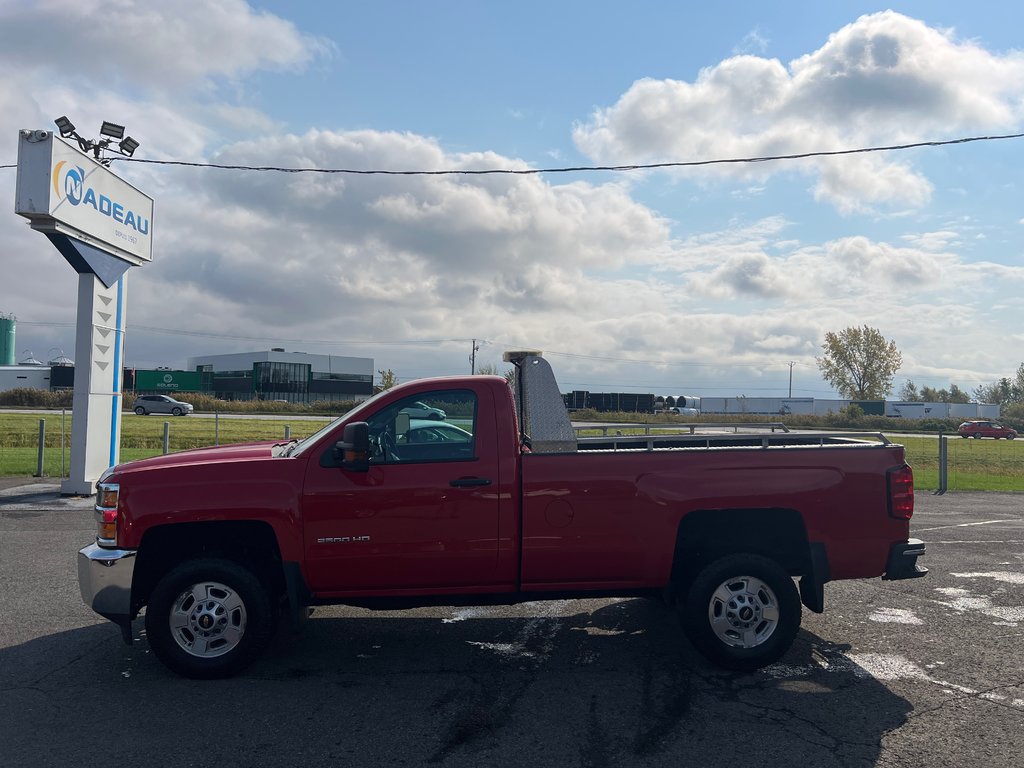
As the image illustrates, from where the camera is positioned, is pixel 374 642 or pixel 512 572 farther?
pixel 374 642

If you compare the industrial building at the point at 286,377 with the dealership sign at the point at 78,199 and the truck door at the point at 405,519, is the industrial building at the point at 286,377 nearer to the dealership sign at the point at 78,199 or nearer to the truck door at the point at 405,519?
the dealership sign at the point at 78,199

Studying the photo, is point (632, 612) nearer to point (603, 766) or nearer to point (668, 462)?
point (668, 462)

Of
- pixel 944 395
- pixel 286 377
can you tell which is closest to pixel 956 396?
pixel 944 395

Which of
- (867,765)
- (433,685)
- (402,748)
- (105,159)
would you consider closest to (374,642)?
(433,685)

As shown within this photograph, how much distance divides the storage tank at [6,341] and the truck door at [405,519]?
11537 centimetres

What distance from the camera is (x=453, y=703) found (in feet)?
15.9

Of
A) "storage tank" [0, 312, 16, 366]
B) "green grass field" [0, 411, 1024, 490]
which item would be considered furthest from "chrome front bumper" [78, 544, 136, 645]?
"storage tank" [0, 312, 16, 366]

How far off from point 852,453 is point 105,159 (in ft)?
47.2

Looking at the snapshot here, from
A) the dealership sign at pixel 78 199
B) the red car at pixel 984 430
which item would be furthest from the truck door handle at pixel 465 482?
the red car at pixel 984 430

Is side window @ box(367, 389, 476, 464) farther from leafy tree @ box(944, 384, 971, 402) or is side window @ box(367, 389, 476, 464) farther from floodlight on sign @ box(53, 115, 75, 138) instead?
leafy tree @ box(944, 384, 971, 402)

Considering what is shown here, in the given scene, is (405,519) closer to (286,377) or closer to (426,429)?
(426,429)

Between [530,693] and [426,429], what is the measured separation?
1781mm

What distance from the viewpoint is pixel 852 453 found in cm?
559

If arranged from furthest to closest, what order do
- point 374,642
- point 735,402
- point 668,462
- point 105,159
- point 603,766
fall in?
1. point 735,402
2. point 105,159
3. point 374,642
4. point 668,462
5. point 603,766
